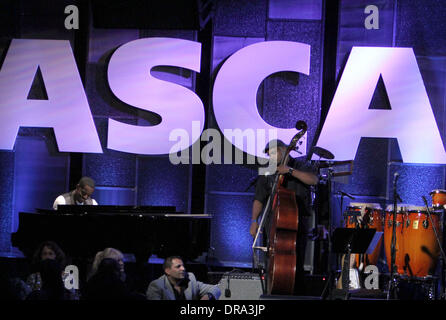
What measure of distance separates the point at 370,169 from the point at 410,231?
1.34 m

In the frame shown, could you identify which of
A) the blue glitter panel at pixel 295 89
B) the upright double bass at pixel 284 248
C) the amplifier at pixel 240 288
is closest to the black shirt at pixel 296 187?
the upright double bass at pixel 284 248

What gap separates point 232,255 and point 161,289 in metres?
2.86

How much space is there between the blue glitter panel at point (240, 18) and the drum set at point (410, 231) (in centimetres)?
275

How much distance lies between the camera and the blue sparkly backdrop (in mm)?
8383

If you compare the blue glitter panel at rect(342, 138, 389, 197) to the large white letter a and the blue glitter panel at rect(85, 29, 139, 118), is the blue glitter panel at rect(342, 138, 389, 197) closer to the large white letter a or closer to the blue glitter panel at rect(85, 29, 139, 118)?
the large white letter a

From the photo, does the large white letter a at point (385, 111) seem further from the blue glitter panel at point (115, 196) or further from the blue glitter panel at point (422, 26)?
the blue glitter panel at point (115, 196)

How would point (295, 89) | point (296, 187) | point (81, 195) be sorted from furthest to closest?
point (295, 89), point (81, 195), point (296, 187)

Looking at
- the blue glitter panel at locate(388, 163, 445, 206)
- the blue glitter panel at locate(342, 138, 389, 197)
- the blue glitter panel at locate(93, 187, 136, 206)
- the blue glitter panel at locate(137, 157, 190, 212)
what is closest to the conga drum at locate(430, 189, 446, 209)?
the blue glitter panel at locate(388, 163, 445, 206)

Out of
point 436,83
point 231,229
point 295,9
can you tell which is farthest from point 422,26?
point 231,229

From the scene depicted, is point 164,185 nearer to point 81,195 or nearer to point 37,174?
point 81,195

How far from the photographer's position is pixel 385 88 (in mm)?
8367

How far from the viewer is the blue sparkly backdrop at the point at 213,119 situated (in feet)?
27.5

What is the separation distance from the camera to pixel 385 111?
8.28m
